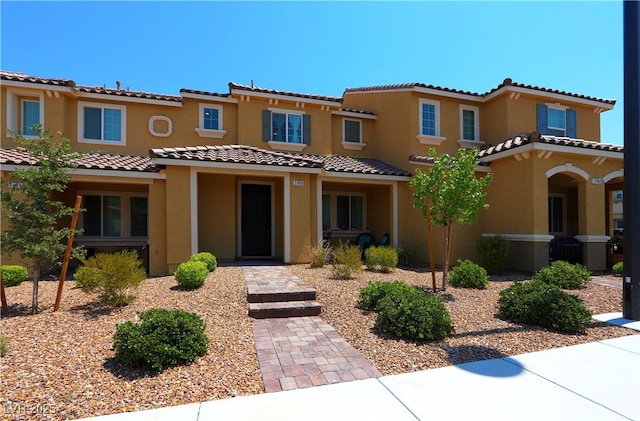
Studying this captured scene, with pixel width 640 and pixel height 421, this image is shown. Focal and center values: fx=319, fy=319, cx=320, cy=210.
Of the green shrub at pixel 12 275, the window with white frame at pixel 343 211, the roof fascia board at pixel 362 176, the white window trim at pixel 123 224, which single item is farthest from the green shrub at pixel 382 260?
the green shrub at pixel 12 275

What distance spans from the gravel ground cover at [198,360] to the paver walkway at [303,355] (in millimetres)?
152

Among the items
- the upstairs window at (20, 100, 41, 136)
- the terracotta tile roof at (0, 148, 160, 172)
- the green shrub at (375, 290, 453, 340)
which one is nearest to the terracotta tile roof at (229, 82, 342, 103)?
the terracotta tile roof at (0, 148, 160, 172)

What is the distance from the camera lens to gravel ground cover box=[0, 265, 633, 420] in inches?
127

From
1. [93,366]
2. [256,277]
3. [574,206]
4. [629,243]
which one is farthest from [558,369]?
[574,206]

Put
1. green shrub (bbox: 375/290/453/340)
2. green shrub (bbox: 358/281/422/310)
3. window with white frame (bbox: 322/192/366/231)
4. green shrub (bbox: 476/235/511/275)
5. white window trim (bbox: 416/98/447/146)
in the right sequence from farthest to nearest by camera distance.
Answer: window with white frame (bbox: 322/192/366/231), white window trim (bbox: 416/98/447/146), green shrub (bbox: 476/235/511/275), green shrub (bbox: 358/281/422/310), green shrub (bbox: 375/290/453/340)

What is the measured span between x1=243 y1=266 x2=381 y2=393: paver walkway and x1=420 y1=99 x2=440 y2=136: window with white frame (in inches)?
406

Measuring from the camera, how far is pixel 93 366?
378cm

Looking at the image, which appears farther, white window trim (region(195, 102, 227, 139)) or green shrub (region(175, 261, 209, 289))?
white window trim (region(195, 102, 227, 139))

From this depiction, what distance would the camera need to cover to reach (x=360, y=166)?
501 inches

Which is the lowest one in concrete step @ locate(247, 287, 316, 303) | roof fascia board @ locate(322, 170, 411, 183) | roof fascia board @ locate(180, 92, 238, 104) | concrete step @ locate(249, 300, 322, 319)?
concrete step @ locate(249, 300, 322, 319)

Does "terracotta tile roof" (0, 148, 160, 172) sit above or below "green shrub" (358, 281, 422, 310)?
above

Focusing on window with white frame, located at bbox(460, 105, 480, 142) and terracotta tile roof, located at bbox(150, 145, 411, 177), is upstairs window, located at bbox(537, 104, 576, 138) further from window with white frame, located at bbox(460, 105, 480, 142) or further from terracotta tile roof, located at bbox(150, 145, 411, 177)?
terracotta tile roof, located at bbox(150, 145, 411, 177)

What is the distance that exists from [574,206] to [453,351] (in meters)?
14.6

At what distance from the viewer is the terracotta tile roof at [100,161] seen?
9023 millimetres
